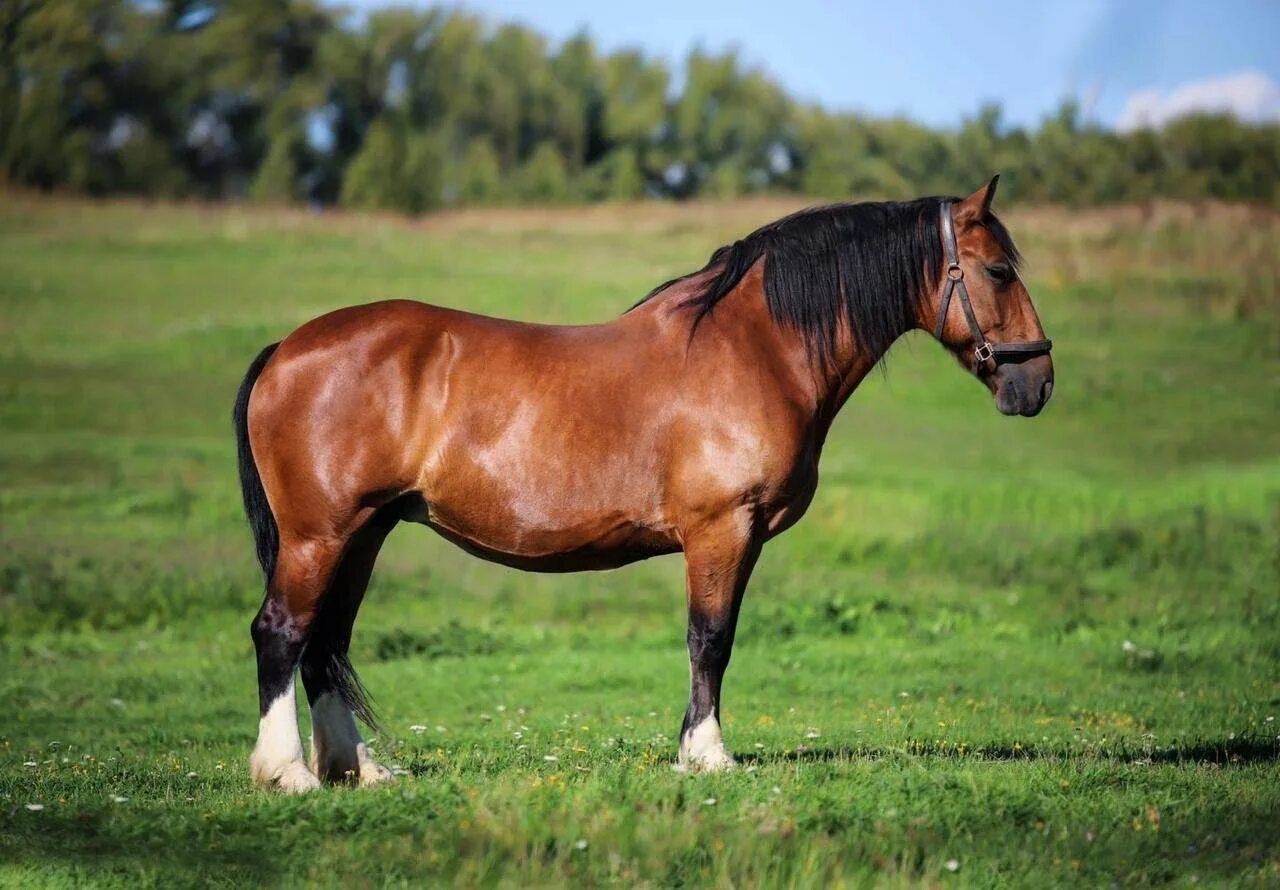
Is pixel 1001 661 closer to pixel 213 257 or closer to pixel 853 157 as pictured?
pixel 213 257

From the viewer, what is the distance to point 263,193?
180ft

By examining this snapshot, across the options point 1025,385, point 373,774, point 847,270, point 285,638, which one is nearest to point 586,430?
point 847,270

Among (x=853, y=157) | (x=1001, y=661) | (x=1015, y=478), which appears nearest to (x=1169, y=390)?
(x=1015, y=478)

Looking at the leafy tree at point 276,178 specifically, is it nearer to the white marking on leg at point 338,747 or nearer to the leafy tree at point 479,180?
the leafy tree at point 479,180

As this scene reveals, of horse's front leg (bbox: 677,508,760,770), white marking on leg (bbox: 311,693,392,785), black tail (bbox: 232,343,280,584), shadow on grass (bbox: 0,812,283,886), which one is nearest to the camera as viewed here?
shadow on grass (bbox: 0,812,283,886)

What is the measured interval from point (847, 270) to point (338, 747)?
3319mm

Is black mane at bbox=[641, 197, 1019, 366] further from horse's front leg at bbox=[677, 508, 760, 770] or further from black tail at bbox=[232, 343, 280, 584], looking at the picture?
black tail at bbox=[232, 343, 280, 584]

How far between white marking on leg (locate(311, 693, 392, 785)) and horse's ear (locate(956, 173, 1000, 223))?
379 cm

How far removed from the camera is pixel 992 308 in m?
7.38

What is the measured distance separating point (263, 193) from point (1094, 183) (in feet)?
94.3

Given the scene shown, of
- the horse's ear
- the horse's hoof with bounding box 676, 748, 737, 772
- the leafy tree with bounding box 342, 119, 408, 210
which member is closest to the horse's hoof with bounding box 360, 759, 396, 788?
the horse's hoof with bounding box 676, 748, 737, 772

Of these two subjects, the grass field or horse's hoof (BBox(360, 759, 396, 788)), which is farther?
horse's hoof (BBox(360, 759, 396, 788))

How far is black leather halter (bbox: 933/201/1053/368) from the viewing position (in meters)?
7.34

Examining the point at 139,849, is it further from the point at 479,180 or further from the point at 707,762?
the point at 479,180
